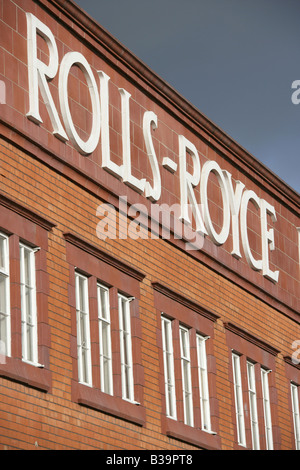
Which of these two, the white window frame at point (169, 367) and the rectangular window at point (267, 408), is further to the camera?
the rectangular window at point (267, 408)

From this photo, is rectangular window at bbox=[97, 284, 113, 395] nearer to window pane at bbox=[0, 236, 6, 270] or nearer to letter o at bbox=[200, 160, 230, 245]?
window pane at bbox=[0, 236, 6, 270]

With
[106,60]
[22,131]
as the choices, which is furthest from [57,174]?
[106,60]

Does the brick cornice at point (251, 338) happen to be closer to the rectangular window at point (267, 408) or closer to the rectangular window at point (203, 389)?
the rectangular window at point (267, 408)

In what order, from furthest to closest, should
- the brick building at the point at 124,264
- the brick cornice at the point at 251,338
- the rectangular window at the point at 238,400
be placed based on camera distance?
the brick cornice at the point at 251,338 → the rectangular window at the point at 238,400 → the brick building at the point at 124,264

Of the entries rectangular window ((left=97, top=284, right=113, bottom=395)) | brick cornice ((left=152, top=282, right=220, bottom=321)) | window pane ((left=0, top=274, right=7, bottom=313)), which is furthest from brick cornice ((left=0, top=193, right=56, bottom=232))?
brick cornice ((left=152, top=282, right=220, bottom=321))

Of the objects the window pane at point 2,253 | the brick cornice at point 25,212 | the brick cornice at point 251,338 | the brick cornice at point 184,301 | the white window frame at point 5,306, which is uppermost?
the brick cornice at point 251,338

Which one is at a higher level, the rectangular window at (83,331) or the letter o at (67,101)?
the letter o at (67,101)

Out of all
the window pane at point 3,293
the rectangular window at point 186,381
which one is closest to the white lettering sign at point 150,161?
the rectangular window at point 186,381

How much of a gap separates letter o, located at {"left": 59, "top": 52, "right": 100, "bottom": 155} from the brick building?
0.04 metres

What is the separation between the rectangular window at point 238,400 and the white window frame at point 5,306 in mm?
9399

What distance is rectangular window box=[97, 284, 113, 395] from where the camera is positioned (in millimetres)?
24266

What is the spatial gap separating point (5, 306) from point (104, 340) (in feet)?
11.6

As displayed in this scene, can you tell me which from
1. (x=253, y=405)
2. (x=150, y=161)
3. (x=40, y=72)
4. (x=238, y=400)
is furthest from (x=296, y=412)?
(x=40, y=72)

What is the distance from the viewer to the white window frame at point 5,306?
2122 cm
